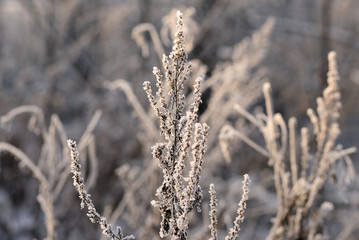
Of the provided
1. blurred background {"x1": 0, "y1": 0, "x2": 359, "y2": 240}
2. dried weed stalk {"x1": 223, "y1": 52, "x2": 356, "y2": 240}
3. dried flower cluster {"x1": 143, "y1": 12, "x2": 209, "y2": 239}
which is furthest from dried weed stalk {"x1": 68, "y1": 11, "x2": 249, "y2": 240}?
blurred background {"x1": 0, "y1": 0, "x2": 359, "y2": 240}

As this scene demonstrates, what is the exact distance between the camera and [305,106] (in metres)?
6.40

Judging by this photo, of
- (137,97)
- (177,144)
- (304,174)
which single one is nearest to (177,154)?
(177,144)

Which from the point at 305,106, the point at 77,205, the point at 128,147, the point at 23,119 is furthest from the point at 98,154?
the point at 305,106

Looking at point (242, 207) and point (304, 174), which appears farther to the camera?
point (304, 174)

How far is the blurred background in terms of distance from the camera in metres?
2.81

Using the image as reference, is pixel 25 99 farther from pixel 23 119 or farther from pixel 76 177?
pixel 76 177

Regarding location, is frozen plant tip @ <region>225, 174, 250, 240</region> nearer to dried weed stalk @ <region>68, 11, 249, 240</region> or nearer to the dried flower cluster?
dried weed stalk @ <region>68, 11, 249, 240</region>

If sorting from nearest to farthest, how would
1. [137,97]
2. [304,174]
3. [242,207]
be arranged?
[242,207] → [304,174] → [137,97]

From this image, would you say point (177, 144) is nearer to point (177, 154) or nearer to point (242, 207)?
point (177, 154)

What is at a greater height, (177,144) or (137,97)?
(137,97)

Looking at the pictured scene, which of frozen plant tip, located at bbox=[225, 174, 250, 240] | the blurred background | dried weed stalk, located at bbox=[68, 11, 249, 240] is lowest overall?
frozen plant tip, located at bbox=[225, 174, 250, 240]

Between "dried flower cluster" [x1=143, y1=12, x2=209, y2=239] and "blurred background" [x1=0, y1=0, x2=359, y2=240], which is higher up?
"blurred background" [x1=0, y1=0, x2=359, y2=240]

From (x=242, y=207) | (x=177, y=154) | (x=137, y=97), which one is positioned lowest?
(x=242, y=207)

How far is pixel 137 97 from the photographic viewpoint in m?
5.40
